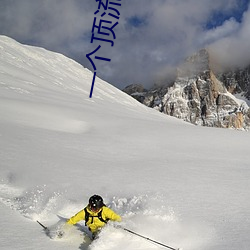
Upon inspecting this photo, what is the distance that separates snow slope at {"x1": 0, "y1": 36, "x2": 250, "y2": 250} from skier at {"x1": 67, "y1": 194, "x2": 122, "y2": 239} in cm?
23

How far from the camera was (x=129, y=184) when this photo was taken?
8258 mm

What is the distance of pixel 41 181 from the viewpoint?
8398mm

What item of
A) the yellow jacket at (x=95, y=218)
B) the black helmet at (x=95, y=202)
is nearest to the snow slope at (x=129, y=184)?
the yellow jacket at (x=95, y=218)

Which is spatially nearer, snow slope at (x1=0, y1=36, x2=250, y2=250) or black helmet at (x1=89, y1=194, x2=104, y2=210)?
snow slope at (x1=0, y1=36, x2=250, y2=250)

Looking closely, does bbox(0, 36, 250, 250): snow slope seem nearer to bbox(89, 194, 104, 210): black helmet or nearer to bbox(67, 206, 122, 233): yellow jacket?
bbox(67, 206, 122, 233): yellow jacket

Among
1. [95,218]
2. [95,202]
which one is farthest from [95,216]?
[95,202]

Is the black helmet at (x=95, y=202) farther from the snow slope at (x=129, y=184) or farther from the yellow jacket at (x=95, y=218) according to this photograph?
the snow slope at (x=129, y=184)

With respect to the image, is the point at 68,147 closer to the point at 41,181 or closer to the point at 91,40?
the point at 41,181

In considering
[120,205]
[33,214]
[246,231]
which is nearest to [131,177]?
[120,205]

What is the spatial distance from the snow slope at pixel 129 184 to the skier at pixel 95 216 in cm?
23

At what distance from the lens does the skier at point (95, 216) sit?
5852 millimetres

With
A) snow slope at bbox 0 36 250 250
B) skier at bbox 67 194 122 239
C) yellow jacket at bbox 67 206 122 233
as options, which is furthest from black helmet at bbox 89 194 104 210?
snow slope at bbox 0 36 250 250

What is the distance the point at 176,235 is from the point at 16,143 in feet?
26.0

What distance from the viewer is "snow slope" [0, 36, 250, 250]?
219 inches
